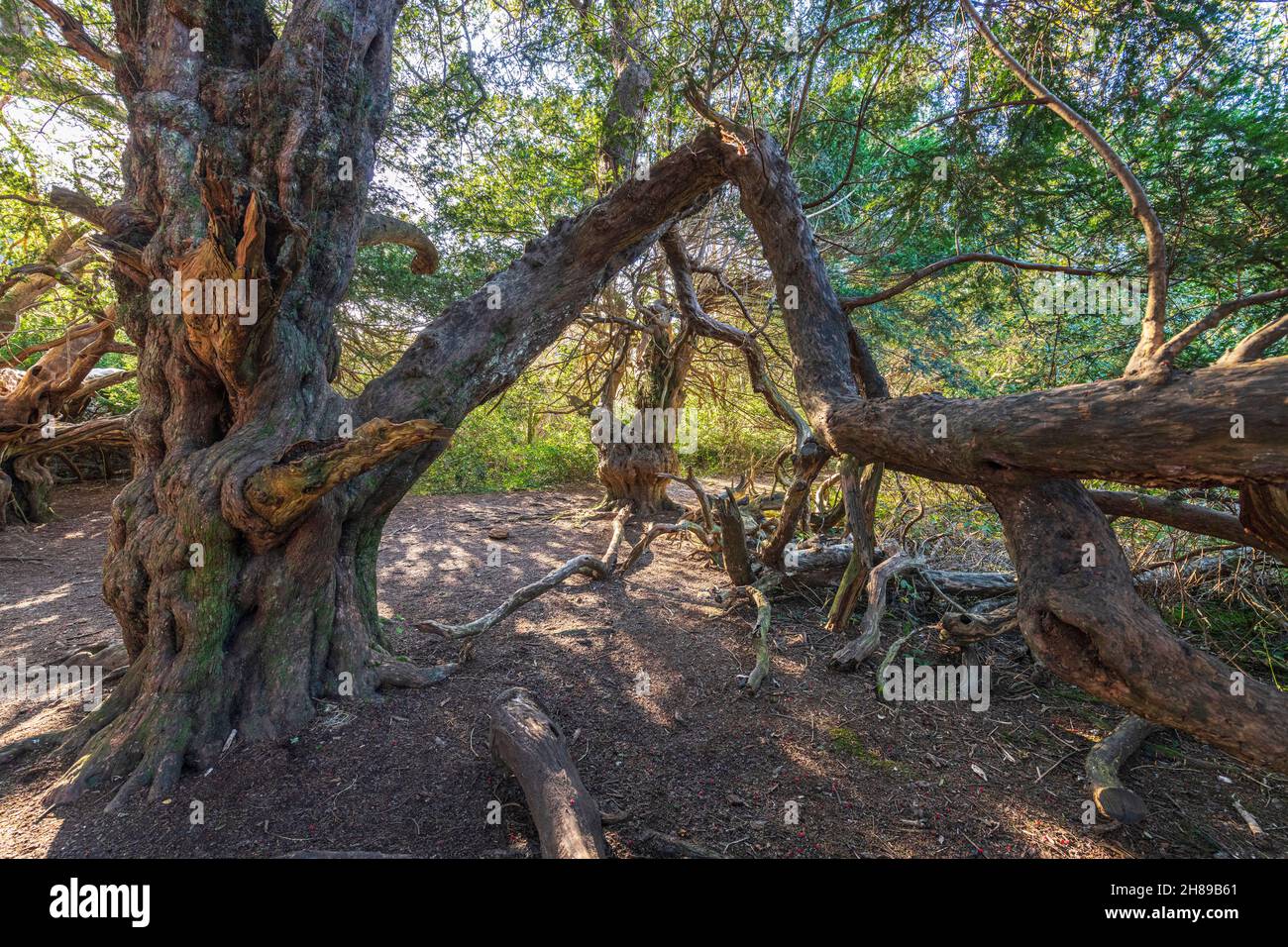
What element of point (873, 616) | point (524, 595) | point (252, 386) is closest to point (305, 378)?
point (252, 386)

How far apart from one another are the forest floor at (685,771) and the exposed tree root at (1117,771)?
0.20 feet

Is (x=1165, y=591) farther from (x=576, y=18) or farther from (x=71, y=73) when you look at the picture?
(x=71, y=73)

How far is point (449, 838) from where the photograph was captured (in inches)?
77.0

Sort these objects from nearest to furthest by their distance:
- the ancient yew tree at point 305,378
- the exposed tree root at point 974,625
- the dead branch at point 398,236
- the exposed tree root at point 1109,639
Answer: the exposed tree root at point 1109,639 → the ancient yew tree at point 305,378 → the exposed tree root at point 974,625 → the dead branch at point 398,236

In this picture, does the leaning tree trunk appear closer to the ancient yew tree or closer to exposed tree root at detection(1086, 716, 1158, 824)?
the ancient yew tree

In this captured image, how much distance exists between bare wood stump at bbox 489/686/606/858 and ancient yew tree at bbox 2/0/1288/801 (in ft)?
3.05

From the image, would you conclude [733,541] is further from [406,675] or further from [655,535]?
[406,675]

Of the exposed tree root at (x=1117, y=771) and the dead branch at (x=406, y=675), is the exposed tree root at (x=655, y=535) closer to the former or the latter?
the dead branch at (x=406, y=675)

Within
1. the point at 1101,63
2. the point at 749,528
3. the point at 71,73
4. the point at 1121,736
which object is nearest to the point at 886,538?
the point at 749,528

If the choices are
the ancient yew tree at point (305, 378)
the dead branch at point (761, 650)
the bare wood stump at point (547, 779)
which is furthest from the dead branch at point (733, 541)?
the bare wood stump at point (547, 779)

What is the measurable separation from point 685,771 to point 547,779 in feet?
2.47

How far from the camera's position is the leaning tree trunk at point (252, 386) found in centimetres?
228

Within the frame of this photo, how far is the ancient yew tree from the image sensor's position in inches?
66.4

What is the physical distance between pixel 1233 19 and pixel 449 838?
5345 mm
